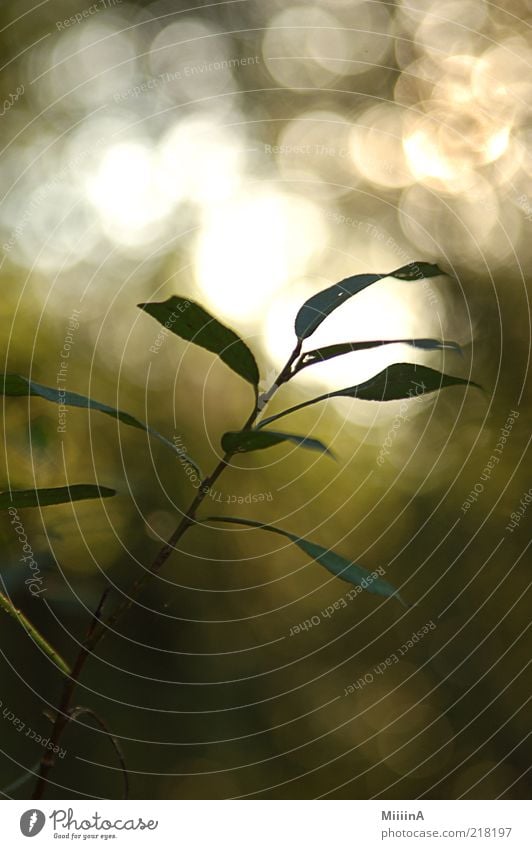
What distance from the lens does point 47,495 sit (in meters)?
0.51

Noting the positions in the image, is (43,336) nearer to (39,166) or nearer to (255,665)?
(39,166)

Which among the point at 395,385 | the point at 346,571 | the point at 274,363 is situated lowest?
the point at 346,571

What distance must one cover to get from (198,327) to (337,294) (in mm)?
101

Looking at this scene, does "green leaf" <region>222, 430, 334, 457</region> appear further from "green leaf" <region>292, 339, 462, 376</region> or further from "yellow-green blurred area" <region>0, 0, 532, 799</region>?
"yellow-green blurred area" <region>0, 0, 532, 799</region>

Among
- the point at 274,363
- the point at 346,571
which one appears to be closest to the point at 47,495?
the point at 346,571

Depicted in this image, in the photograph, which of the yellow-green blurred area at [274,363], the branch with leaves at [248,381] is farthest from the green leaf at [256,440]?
the yellow-green blurred area at [274,363]

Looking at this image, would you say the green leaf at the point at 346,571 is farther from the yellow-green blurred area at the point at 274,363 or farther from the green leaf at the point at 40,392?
the yellow-green blurred area at the point at 274,363

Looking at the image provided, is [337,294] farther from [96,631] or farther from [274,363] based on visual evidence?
[274,363]

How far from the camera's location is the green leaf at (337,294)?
53 cm

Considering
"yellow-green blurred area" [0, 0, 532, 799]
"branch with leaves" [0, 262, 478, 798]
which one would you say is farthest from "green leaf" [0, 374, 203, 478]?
"yellow-green blurred area" [0, 0, 532, 799]

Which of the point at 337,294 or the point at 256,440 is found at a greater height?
the point at 337,294

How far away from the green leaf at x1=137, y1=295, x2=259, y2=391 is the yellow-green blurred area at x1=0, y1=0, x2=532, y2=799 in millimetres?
668

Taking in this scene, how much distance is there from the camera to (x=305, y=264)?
5.74ft
